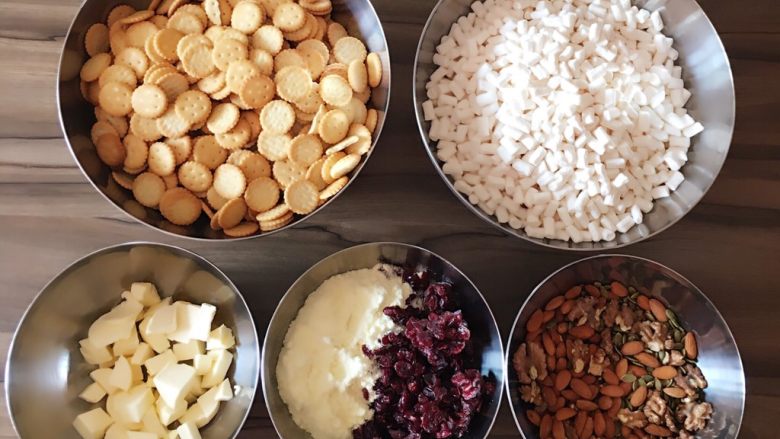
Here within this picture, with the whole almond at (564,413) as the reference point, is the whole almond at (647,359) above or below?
above

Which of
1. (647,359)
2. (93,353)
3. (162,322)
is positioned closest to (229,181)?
(162,322)

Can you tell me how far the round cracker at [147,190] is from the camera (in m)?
1.15

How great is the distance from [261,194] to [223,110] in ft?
0.57

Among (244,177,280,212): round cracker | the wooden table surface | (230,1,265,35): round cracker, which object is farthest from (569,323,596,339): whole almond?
(230,1,265,35): round cracker

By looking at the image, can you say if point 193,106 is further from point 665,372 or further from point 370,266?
point 665,372

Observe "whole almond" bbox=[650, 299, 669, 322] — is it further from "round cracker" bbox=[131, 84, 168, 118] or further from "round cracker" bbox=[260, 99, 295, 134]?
"round cracker" bbox=[131, 84, 168, 118]

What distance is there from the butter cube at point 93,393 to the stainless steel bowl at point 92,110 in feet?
1.02

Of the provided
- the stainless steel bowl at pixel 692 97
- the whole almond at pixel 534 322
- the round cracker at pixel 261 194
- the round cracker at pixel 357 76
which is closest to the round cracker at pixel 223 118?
the round cracker at pixel 261 194

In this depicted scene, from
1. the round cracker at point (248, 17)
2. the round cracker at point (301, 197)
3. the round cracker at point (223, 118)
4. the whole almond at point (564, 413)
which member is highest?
the round cracker at point (248, 17)

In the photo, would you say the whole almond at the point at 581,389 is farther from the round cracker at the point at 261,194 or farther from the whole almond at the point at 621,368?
the round cracker at the point at 261,194

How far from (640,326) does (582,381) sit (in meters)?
0.16

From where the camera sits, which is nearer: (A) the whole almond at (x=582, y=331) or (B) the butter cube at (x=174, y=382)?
(B) the butter cube at (x=174, y=382)

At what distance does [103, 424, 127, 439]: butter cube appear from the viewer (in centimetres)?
110

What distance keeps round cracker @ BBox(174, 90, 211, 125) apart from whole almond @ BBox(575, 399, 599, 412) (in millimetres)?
856
